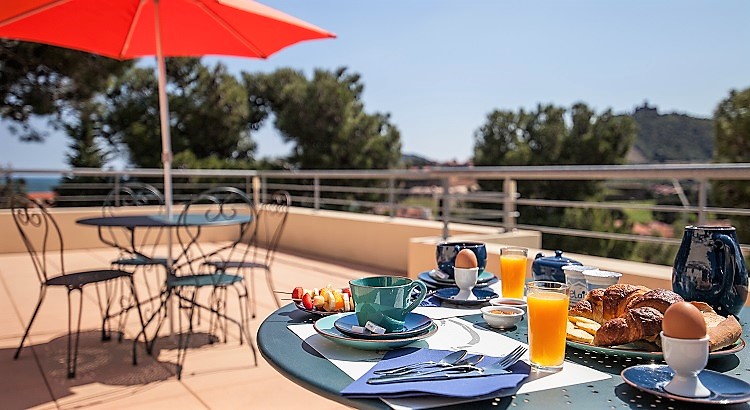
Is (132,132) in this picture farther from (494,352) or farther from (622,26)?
(622,26)

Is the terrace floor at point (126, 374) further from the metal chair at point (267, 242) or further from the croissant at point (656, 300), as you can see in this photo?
the croissant at point (656, 300)

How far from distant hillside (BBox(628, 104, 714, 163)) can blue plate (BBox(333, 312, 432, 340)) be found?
37.1ft

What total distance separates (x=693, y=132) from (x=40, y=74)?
11533mm

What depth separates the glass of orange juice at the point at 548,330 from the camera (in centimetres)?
81

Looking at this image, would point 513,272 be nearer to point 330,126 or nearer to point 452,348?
point 452,348

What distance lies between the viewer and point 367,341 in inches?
34.4

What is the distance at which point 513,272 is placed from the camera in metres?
1.20

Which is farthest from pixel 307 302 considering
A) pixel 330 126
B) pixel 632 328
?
pixel 330 126

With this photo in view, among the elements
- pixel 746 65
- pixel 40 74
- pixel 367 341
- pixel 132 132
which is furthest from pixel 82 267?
pixel 746 65

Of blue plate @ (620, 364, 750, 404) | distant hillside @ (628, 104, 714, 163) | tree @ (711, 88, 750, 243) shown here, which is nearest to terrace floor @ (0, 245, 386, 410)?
blue plate @ (620, 364, 750, 404)

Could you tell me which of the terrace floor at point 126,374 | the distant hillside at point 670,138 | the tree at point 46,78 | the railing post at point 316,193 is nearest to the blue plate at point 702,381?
the terrace floor at point 126,374

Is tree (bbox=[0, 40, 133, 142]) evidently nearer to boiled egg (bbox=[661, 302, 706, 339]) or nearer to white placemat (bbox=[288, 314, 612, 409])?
white placemat (bbox=[288, 314, 612, 409])

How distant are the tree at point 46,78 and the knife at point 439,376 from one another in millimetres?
8449

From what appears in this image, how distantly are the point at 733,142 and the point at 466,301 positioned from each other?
11.0m
